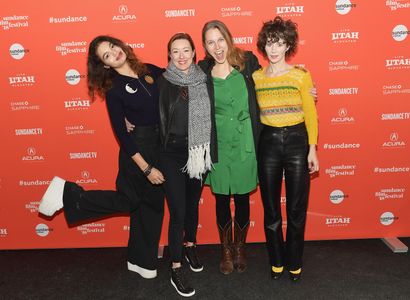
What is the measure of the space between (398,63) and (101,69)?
216 centimetres

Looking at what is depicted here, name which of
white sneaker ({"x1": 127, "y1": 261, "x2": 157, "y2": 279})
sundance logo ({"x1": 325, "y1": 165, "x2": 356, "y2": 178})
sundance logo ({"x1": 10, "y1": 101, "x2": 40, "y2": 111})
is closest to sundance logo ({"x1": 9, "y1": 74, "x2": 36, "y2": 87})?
sundance logo ({"x1": 10, "y1": 101, "x2": 40, "y2": 111})

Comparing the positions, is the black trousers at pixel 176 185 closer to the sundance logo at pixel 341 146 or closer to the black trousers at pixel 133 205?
the black trousers at pixel 133 205

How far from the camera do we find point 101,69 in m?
2.25

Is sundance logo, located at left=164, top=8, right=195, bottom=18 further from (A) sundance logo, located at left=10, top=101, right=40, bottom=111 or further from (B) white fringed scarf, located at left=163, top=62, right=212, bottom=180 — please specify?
(A) sundance logo, located at left=10, top=101, right=40, bottom=111

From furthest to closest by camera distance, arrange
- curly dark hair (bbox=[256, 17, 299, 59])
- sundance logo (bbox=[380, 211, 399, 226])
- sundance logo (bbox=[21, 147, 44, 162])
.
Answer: sundance logo (bbox=[380, 211, 399, 226])
sundance logo (bbox=[21, 147, 44, 162])
curly dark hair (bbox=[256, 17, 299, 59])

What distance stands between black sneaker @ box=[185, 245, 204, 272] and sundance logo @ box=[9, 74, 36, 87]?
1.74m

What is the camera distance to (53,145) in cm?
290

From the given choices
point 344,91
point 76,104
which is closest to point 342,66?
point 344,91

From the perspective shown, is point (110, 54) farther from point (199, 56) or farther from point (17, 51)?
point (17, 51)

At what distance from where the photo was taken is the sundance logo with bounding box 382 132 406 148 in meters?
2.85

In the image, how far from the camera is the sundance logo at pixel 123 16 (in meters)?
2.64

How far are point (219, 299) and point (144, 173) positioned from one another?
3.10 ft

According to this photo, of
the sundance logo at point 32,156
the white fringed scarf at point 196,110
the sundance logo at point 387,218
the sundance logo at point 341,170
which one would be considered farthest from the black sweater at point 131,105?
the sundance logo at point 387,218

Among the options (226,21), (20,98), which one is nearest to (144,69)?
(226,21)
